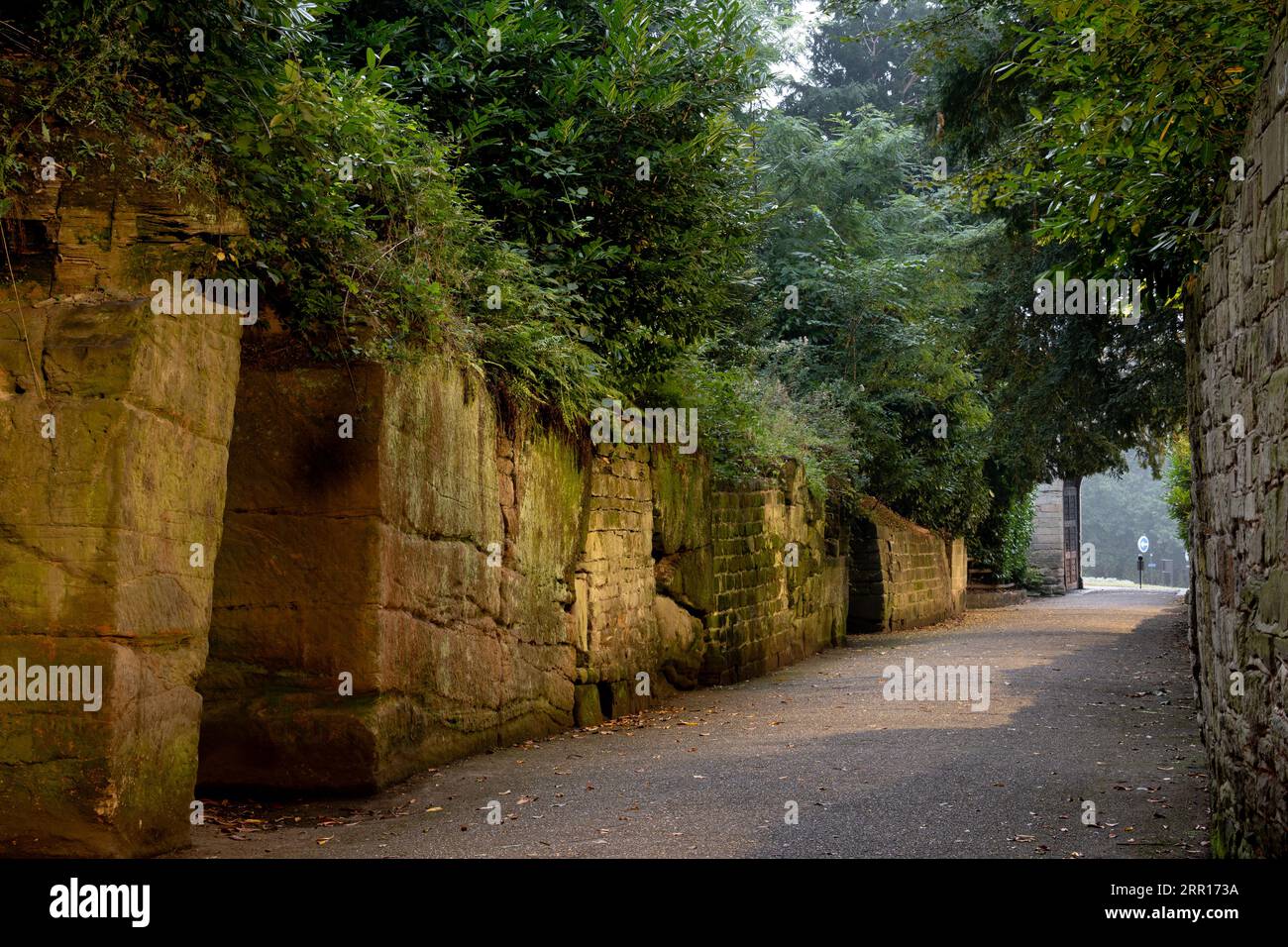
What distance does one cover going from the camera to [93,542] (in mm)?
4031

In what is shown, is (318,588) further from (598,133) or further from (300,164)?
(598,133)

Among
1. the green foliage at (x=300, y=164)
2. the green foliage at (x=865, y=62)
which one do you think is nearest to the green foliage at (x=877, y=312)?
the green foliage at (x=300, y=164)

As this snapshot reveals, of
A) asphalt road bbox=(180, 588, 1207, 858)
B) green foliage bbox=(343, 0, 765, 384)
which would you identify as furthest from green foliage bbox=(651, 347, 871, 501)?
asphalt road bbox=(180, 588, 1207, 858)

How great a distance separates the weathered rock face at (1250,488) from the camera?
3553 mm

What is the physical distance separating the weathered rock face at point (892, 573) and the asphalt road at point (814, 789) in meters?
7.24

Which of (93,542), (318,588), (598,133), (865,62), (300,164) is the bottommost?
(318,588)

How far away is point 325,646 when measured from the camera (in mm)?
5688

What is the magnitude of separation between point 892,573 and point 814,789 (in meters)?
12.5

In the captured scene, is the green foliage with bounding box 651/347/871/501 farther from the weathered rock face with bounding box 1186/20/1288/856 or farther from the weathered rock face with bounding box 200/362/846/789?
the weathered rock face with bounding box 1186/20/1288/856

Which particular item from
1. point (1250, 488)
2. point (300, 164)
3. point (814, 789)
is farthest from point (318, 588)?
point (1250, 488)

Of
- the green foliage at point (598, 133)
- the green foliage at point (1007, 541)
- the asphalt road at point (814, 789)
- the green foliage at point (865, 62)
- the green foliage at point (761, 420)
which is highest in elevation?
the green foliage at point (865, 62)

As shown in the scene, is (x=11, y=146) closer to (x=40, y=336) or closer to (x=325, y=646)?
(x=40, y=336)

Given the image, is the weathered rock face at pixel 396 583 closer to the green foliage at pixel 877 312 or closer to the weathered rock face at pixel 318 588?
the weathered rock face at pixel 318 588

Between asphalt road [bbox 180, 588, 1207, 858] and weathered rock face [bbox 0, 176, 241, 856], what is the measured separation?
596 mm
